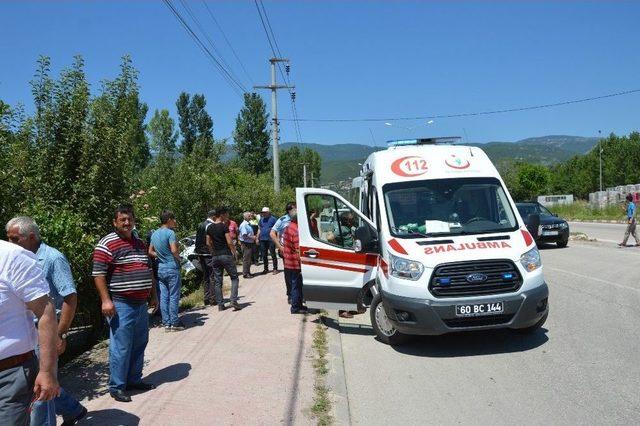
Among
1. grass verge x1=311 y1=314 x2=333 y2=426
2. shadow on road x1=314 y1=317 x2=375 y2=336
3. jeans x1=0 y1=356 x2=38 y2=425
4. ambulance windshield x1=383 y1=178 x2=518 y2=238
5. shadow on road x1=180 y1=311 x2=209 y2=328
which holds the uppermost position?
ambulance windshield x1=383 y1=178 x2=518 y2=238

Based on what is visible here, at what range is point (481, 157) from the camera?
8141mm

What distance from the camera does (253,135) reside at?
169ft

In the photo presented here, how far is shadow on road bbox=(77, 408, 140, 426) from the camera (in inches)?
191

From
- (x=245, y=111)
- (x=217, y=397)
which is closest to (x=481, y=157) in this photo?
(x=217, y=397)

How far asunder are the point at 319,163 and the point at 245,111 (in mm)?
43602

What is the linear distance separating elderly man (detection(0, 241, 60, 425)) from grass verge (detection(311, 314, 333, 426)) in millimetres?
2448

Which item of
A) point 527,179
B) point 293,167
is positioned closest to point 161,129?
point 293,167

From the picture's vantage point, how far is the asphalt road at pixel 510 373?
4.85 metres

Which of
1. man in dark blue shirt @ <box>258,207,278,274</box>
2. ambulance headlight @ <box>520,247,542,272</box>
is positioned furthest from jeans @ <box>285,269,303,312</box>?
man in dark blue shirt @ <box>258,207,278,274</box>

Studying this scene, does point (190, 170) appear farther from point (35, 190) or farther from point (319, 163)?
point (319, 163)

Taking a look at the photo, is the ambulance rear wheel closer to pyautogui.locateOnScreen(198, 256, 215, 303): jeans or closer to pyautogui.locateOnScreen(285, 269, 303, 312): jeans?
pyautogui.locateOnScreen(285, 269, 303, 312): jeans

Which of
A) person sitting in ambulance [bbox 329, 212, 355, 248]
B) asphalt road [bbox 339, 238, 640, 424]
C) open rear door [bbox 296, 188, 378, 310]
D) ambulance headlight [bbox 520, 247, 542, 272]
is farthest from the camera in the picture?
person sitting in ambulance [bbox 329, 212, 355, 248]

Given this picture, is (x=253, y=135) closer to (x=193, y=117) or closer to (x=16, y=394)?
(x=193, y=117)

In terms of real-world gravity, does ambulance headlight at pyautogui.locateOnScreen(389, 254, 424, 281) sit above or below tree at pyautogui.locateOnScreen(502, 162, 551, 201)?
below
